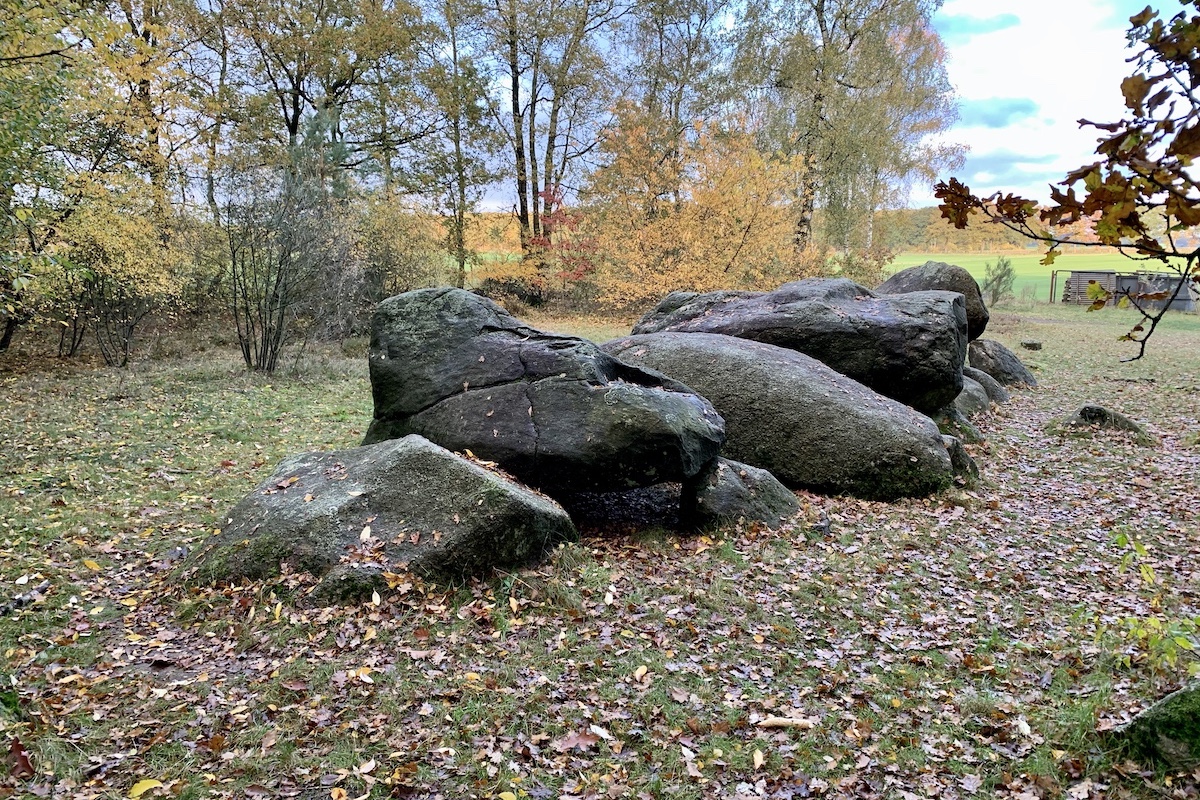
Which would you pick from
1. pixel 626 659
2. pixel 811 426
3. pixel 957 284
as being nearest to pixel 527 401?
pixel 626 659

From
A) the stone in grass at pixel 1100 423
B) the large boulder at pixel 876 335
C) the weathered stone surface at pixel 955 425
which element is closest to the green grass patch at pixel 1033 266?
the stone in grass at pixel 1100 423

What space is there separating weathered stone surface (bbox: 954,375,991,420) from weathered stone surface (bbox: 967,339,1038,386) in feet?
8.78

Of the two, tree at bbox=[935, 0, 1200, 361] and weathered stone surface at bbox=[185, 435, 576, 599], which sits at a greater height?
tree at bbox=[935, 0, 1200, 361]

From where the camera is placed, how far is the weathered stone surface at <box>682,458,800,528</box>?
23.4ft

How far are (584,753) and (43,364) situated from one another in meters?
16.7

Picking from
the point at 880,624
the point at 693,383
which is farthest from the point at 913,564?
the point at 693,383

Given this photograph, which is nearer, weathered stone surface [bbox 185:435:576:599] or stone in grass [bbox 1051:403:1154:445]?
weathered stone surface [bbox 185:435:576:599]

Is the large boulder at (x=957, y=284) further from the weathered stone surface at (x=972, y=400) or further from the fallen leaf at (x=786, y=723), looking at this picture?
the fallen leaf at (x=786, y=723)

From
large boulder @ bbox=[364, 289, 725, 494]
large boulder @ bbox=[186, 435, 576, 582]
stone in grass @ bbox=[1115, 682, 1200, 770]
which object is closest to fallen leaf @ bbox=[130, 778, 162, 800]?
large boulder @ bbox=[186, 435, 576, 582]

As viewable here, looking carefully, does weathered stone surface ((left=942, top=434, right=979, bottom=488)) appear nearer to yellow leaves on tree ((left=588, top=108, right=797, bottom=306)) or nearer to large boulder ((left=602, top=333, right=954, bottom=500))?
large boulder ((left=602, top=333, right=954, bottom=500))

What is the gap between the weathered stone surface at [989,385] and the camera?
14133 mm

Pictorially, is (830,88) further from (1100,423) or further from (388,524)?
(388,524)

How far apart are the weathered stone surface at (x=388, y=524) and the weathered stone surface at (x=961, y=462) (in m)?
5.35

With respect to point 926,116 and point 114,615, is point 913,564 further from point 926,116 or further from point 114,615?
point 926,116
